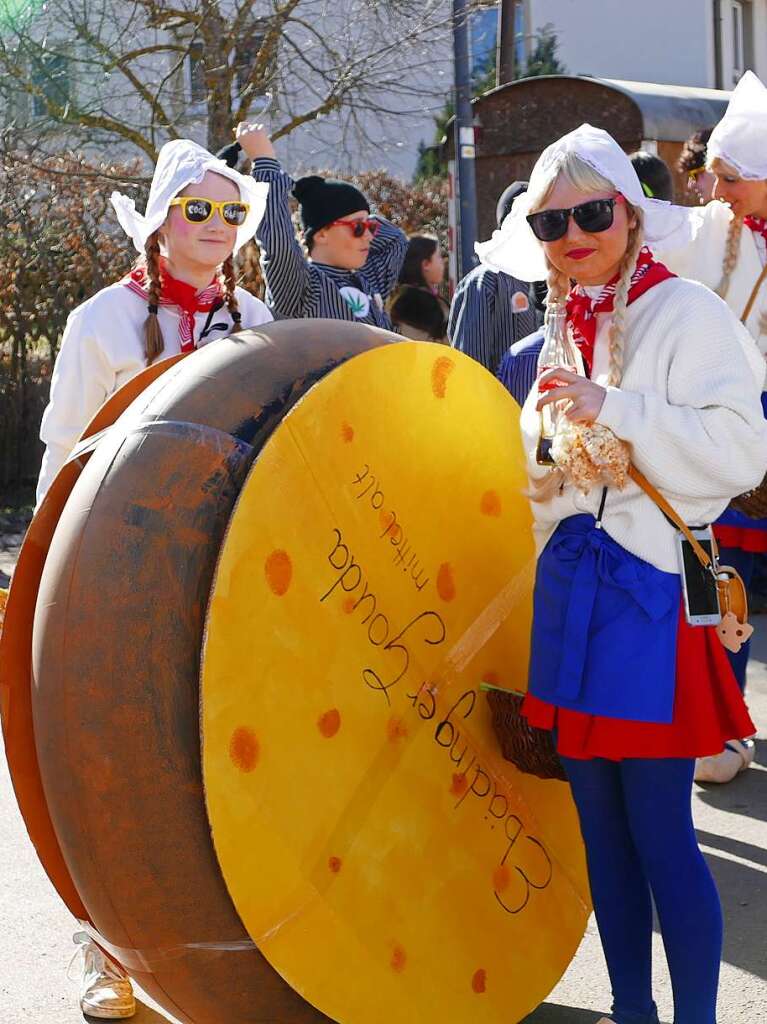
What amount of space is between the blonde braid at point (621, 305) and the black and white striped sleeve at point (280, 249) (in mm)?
1617

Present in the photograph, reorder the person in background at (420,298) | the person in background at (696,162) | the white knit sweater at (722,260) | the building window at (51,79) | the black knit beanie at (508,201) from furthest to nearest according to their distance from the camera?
the building window at (51,79)
the person in background at (420,298)
the person in background at (696,162)
the black knit beanie at (508,201)
the white knit sweater at (722,260)

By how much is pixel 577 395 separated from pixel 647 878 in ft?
3.06

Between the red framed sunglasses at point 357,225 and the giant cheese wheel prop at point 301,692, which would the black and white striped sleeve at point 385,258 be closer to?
the red framed sunglasses at point 357,225

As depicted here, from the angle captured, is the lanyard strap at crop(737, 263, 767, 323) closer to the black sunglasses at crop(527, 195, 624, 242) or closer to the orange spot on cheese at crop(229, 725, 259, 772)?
the black sunglasses at crop(527, 195, 624, 242)

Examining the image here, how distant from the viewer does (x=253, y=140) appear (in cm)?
396

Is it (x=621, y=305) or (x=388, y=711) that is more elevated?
(x=621, y=305)

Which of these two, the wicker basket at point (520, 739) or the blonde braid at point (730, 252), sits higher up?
the blonde braid at point (730, 252)

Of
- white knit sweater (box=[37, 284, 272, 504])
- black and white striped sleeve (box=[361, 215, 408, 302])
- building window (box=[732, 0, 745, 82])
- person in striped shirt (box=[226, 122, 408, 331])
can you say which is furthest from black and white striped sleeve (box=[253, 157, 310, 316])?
A: building window (box=[732, 0, 745, 82])

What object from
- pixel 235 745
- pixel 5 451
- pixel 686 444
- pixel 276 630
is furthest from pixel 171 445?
pixel 5 451

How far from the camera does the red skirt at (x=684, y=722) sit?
2596mm

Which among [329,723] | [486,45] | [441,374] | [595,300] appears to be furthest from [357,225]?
[486,45]

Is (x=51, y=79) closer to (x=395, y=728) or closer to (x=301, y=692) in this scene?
(x=395, y=728)

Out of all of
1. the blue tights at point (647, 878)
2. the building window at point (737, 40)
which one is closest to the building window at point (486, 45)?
the building window at point (737, 40)

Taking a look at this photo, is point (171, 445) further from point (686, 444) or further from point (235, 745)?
point (686, 444)
